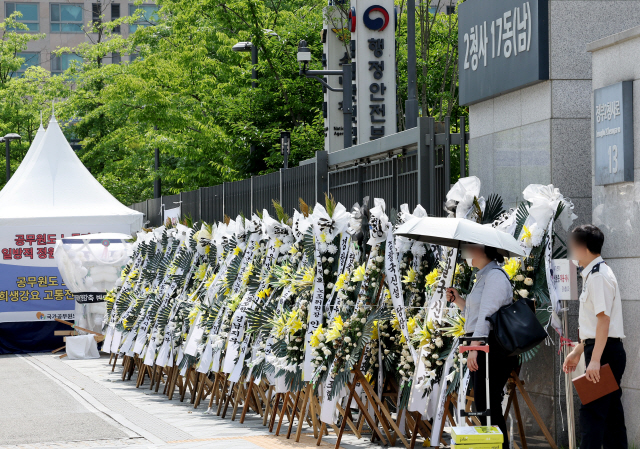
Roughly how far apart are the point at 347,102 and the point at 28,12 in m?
52.8

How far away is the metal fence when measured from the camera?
974 cm

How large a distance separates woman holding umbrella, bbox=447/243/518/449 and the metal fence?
2344 millimetres

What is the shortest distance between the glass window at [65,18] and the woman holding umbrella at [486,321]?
62550mm

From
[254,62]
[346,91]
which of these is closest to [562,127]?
[346,91]

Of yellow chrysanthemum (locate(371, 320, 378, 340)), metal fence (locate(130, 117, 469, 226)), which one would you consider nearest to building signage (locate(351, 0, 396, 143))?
metal fence (locate(130, 117, 469, 226))

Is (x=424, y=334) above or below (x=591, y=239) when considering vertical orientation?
below

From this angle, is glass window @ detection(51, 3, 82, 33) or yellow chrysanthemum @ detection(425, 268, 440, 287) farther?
glass window @ detection(51, 3, 82, 33)

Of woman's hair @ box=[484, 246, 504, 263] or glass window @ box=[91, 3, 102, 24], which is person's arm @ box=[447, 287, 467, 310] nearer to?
woman's hair @ box=[484, 246, 504, 263]

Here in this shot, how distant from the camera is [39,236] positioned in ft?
70.9

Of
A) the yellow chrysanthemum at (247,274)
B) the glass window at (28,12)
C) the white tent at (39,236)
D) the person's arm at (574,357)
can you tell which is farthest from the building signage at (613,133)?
the glass window at (28,12)

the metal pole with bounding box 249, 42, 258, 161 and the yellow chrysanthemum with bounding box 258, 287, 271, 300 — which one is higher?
the metal pole with bounding box 249, 42, 258, 161

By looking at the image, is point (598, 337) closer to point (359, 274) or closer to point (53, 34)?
point (359, 274)

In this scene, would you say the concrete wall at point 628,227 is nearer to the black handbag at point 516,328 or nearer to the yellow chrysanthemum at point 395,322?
the black handbag at point 516,328

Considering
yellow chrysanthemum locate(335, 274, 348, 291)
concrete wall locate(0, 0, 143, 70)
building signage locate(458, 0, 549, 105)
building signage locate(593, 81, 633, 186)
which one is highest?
concrete wall locate(0, 0, 143, 70)
